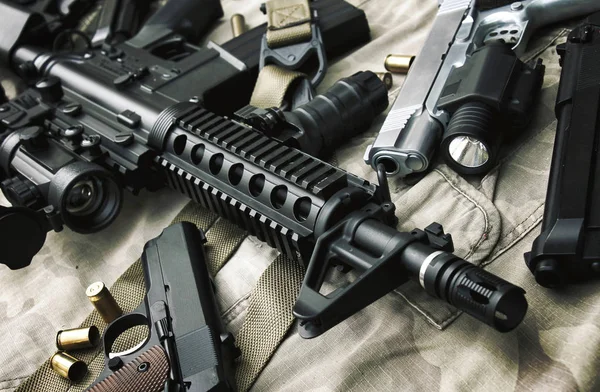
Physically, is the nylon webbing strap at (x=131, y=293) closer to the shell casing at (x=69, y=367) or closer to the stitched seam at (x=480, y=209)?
the shell casing at (x=69, y=367)

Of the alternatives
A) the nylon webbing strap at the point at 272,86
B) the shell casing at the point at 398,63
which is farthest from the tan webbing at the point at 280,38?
the shell casing at the point at 398,63

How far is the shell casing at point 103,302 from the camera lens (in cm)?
189

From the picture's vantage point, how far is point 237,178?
6.32 ft

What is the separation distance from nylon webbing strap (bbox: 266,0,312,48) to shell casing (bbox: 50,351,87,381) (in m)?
1.48

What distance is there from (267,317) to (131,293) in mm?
526

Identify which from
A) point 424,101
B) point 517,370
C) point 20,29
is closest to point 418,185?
point 424,101

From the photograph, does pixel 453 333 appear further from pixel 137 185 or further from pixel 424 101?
pixel 137 185

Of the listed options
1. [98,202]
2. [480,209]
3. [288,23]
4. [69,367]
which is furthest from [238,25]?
[69,367]

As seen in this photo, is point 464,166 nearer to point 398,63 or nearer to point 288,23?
point 398,63

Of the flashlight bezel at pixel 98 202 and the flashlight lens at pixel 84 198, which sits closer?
the flashlight bezel at pixel 98 202

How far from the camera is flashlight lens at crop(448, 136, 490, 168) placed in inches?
71.8

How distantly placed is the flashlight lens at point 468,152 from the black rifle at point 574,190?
0.73 ft

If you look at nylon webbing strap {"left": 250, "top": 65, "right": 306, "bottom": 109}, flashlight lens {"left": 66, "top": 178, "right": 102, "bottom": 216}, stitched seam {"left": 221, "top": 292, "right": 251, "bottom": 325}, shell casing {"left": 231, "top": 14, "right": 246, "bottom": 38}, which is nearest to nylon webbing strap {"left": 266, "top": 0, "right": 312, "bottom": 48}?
nylon webbing strap {"left": 250, "top": 65, "right": 306, "bottom": 109}

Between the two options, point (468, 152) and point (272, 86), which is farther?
point (272, 86)
